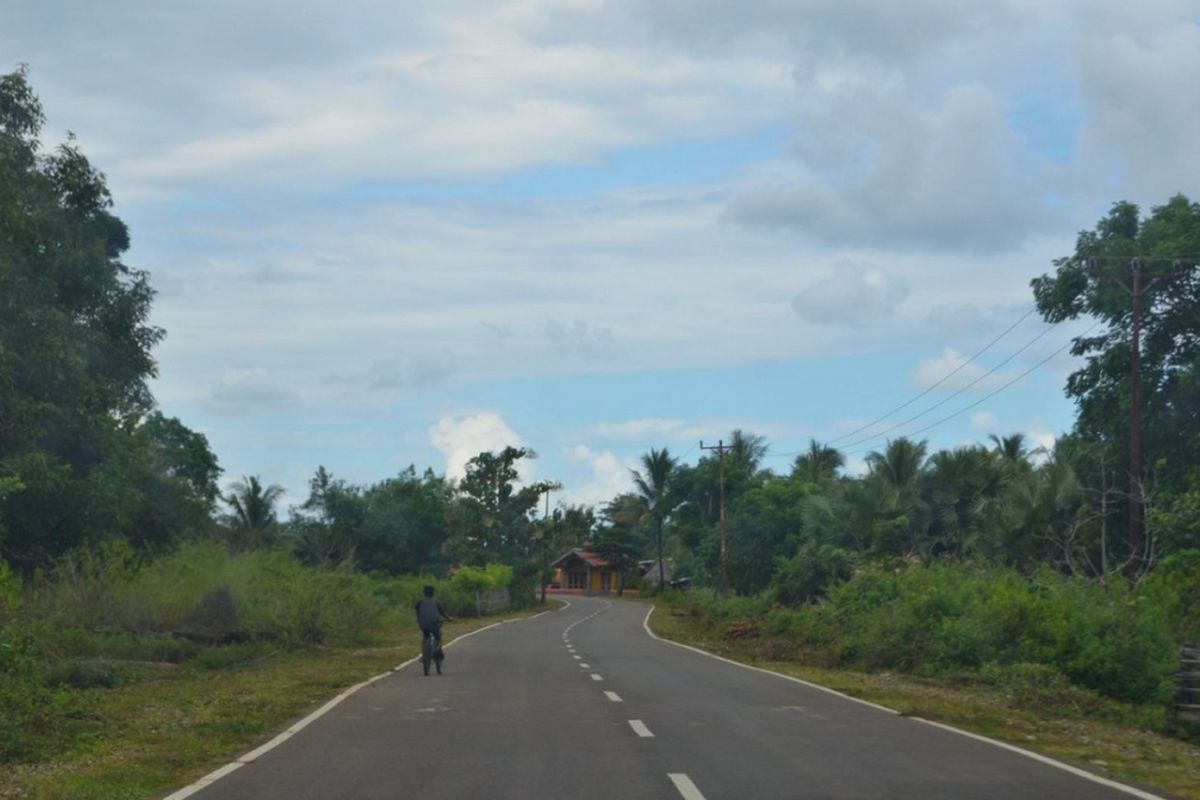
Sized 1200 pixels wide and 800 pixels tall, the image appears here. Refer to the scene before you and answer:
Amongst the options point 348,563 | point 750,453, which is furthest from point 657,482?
point 348,563

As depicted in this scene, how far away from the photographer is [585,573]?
464 feet

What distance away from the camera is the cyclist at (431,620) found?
2652cm

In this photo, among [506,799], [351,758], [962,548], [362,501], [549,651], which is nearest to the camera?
[506,799]

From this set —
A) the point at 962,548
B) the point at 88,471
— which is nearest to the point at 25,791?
the point at 88,471

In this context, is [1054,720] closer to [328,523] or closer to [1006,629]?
[1006,629]

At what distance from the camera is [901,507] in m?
57.0

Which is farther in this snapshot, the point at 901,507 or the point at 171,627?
the point at 901,507

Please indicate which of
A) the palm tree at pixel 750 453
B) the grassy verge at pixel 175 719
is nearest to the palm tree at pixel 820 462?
the palm tree at pixel 750 453

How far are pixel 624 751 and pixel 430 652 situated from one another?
13.0 metres

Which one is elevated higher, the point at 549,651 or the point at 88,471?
the point at 88,471

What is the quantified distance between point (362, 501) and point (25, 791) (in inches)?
3327

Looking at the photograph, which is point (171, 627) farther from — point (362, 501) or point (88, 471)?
point (362, 501)

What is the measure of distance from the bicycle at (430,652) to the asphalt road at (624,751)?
2.27m

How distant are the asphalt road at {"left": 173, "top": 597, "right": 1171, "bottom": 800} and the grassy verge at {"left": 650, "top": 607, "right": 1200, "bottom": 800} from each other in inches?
31.1
